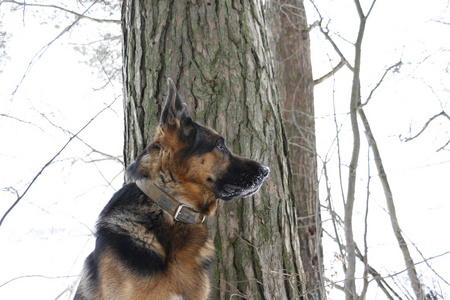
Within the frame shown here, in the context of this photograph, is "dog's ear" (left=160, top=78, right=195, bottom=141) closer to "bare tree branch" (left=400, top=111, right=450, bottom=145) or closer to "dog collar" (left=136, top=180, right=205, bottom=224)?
"dog collar" (left=136, top=180, right=205, bottom=224)

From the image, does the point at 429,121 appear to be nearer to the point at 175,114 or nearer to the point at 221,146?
the point at 221,146

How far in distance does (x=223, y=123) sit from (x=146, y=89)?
0.78m

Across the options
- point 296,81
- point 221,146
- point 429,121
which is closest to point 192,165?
point 221,146

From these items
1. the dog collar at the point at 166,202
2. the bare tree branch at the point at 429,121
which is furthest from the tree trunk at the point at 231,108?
the bare tree branch at the point at 429,121

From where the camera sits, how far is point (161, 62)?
3383mm

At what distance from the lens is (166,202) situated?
2.78m

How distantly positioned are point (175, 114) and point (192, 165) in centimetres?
41

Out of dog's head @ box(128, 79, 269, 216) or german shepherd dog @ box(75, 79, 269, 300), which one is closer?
german shepherd dog @ box(75, 79, 269, 300)

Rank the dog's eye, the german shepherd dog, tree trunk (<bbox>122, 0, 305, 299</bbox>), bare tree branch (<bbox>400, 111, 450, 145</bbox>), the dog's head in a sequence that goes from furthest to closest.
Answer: bare tree branch (<bbox>400, 111, 450, 145</bbox>)
tree trunk (<bbox>122, 0, 305, 299</bbox>)
the dog's eye
the dog's head
the german shepherd dog

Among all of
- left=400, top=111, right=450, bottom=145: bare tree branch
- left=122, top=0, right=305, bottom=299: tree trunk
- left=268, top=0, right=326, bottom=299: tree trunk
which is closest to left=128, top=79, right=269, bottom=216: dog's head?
left=122, top=0, right=305, bottom=299: tree trunk

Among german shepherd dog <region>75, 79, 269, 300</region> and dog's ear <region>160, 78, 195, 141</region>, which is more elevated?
dog's ear <region>160, 78, 195, 141</region>

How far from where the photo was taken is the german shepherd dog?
2547 millimetres

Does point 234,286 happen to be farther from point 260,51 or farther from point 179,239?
point 260,51

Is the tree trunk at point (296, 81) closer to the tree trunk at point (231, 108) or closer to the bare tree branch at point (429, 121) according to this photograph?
the bare tree branch at point (429, 121)
